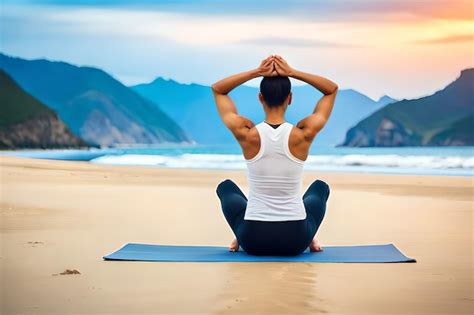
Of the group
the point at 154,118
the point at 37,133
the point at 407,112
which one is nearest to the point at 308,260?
the point at 37,133

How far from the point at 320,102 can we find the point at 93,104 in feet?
551

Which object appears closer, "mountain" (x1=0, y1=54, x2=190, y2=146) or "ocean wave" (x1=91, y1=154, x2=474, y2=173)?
"ocean wave" (x1=91, y1=154, x2=474, y2=173)

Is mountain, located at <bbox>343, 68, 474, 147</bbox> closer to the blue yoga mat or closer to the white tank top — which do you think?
the blue yoga mat

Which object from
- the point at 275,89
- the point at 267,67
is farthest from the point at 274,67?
the point at 275,89

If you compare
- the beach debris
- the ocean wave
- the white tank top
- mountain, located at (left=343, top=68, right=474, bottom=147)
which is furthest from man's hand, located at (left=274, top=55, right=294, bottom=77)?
mountain, located at (left=343, top=68, right=474, bottom=147)

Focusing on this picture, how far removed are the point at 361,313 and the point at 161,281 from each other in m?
1.33

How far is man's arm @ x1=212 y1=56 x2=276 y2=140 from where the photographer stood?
5.09 metres

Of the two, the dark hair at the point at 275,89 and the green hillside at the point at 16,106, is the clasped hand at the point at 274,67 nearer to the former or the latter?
the dark hair at the point at 275,89

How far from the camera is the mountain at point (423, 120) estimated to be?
101938 millimetres

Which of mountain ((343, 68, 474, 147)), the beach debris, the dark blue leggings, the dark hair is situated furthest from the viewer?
mountain ((343, 68, 474, 147))

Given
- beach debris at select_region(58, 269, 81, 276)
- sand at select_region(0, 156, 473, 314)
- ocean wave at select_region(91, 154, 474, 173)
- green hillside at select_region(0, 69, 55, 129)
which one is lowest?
ocean wave at select_region(91, 154, 474, 173)

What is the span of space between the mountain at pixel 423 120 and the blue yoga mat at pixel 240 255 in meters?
93.8

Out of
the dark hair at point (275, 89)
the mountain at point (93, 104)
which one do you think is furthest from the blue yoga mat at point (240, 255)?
the mountain at point (93, 104)

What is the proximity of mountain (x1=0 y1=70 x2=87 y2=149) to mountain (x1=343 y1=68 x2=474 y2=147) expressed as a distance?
1559 inches
